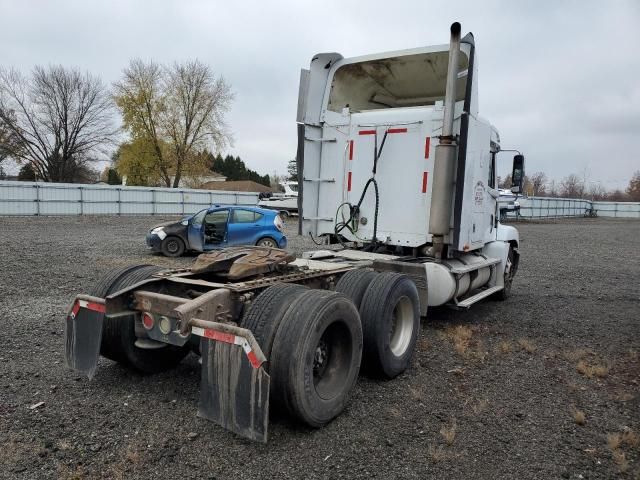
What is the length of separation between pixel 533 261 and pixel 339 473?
12.6 meters

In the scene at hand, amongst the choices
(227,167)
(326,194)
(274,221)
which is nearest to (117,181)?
(227,167)

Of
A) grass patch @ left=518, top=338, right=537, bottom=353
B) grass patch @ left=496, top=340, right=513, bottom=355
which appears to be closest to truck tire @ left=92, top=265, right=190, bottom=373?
Answer: grass patch @ left=496, top=340, right=513, bottom=355

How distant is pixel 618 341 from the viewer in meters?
6.03

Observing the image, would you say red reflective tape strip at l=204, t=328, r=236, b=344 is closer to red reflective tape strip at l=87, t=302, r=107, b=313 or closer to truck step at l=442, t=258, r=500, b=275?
red reflective tape strip at l=87, t=302, r=107, b=313

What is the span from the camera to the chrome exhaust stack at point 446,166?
18.6 ft

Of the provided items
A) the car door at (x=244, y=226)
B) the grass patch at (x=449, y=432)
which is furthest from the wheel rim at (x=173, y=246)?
the grass patch at (x=449, y=432)

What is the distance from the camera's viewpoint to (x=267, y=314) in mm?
3371

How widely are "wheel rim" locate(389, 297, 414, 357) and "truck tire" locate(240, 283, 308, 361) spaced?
1597 mm

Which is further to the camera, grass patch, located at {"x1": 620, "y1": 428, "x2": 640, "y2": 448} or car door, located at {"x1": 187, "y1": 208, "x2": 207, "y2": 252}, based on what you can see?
car door, located at {"x1": 187, "y1": 208, "x2": 207, "y2": 252}

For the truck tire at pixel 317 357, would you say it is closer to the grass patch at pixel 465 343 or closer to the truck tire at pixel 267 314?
the truck tire at pixel 267 314

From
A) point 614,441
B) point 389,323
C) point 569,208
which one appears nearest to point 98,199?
point 389,323

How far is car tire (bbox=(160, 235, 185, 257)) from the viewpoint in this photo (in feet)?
42.4

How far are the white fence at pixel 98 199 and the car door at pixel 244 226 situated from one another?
18.6 metres

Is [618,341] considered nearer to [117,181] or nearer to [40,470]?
[40,470]
